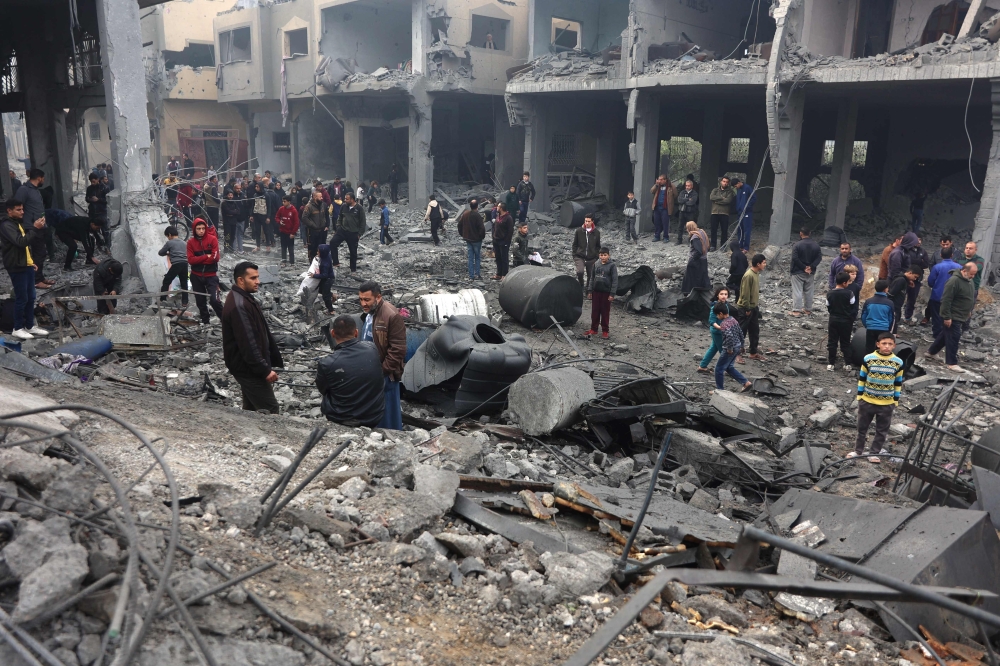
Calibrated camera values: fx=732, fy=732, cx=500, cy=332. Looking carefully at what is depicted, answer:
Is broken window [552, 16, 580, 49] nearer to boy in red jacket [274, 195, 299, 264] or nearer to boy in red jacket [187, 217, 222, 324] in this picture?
boy in red jacket [274, 195, 299, 264]

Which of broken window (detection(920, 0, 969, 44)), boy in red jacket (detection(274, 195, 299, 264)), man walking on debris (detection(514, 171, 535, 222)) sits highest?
broken window (detection(920, 0, 969, 44))

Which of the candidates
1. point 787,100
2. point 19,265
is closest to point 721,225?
point 787,100

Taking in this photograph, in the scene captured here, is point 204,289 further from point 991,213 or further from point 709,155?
point 709,155

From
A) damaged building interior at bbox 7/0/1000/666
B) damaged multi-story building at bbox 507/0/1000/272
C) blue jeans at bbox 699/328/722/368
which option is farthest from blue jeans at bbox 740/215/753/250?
Result: blue jeans at bbox 699/328/722/368

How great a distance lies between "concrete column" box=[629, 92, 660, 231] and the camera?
58.9ft

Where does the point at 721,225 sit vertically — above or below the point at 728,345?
above

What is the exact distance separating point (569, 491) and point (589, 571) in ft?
3.26

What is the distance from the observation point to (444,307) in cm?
962

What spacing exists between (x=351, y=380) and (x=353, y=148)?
72.4ft

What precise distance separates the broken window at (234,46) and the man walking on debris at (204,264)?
2276cm

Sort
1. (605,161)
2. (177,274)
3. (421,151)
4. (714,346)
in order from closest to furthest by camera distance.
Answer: (714,346) < (177,274) < (605,161) < (421,151)

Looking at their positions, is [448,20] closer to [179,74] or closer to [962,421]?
[179,74]

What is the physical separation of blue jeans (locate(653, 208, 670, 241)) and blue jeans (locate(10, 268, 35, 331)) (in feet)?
42.3

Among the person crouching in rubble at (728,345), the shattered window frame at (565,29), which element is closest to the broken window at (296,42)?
the shattered window frame at (565,29)
